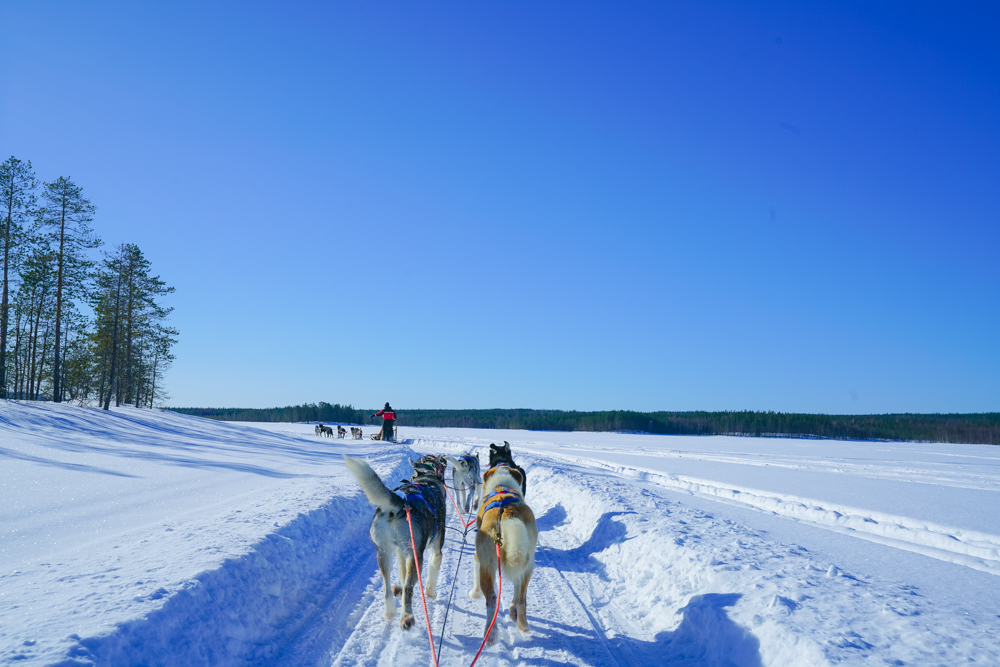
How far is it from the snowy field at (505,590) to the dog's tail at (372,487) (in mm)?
1022

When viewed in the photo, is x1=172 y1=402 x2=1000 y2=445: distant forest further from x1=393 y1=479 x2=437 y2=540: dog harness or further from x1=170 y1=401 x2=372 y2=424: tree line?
x1=393 y1=479 x2=437 y2=540: dog harness

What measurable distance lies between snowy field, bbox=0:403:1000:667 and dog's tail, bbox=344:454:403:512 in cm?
102

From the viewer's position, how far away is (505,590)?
5070mm

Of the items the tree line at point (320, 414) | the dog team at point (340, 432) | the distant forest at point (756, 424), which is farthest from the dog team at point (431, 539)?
the tree line at point (320, 414)

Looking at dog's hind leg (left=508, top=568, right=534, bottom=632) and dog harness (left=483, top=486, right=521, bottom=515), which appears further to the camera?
dog harness (left=483, top=486, right=521, bottom=515)

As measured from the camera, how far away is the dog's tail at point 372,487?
4.08 meters

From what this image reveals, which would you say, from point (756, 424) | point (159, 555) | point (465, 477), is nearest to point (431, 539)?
point (159, 555)

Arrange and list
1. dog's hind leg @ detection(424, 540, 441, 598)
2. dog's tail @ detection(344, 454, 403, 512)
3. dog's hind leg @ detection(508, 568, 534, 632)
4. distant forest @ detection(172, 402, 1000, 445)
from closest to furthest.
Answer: dog's tail @ detection(344, 454, 403, 512)
dog's hind leg @ detection(508, 568, 534, 632)
dog's hind leg @ detection(424, 540, 441, 598)
distant forest @ detection(172, 402, 1000, 445)

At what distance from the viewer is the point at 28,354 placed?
29.4 meters

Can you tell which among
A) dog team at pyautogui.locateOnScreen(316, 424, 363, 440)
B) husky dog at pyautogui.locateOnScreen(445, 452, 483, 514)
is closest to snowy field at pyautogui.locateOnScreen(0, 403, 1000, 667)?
husky dog at pyautogui.locateOnScreen(445, 452, 483, 514)

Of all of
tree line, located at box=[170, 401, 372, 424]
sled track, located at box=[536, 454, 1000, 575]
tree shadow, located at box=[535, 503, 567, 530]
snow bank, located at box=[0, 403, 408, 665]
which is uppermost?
snow bank, located at box=[0, 403, 408, 665]

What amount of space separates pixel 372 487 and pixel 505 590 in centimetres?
200

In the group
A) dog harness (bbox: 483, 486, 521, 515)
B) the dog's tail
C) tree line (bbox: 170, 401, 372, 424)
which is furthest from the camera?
tree line (bbox: 170, 401, 372, 424)

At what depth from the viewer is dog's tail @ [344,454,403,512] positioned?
4.08 meters
